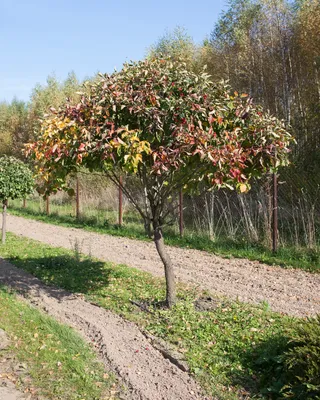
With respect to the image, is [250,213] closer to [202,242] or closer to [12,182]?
[202,242]

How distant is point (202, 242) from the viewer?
1024 cm

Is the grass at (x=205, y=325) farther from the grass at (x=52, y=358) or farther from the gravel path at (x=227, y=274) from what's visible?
the grass at (x=52, y=358)

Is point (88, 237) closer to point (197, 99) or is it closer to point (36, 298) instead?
point (36, 298)

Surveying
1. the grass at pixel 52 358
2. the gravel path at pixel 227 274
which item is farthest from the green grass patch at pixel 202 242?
the grass at pixel 52 358

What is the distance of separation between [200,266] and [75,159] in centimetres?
428

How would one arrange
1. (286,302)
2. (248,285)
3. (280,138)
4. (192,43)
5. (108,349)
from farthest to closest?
(192,43)
(248,285)
(286,302)
(280,138)
(108,349)

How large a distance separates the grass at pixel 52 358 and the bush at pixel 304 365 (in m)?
1.53

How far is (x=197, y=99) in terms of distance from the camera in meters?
4.90

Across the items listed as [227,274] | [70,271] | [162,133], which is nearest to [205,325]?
[162,133]

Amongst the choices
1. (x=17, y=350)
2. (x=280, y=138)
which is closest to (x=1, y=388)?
(x=17, y=350)

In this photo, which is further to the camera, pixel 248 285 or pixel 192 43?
pixel 192 43

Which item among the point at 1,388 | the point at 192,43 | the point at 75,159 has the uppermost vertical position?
the point at 192,43

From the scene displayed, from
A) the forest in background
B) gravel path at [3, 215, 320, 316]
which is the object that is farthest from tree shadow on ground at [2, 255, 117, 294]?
the forest in background

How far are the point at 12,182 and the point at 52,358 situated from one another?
7.54 meters
